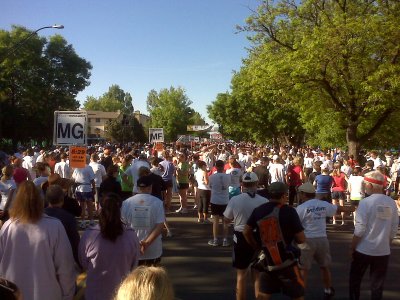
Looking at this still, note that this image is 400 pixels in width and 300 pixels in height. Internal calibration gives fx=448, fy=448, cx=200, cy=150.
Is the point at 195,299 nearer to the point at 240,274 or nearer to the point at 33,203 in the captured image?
the point at 240,274

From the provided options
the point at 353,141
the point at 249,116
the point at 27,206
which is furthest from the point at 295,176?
the point at 249,116

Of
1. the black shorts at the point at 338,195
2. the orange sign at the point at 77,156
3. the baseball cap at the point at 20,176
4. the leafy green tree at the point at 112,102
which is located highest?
the leafy green tree at the point at 112,102

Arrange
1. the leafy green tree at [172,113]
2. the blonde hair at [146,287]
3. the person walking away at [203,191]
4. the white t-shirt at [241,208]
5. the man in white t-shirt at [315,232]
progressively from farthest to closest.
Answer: the leafy green tree at [172,113], the person walking away at [203,191], the white t-shirt at [241,208], the man in white t-shirt at [315,232], the blonde hair at [146,287]

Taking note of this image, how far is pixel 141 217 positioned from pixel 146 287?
329cm

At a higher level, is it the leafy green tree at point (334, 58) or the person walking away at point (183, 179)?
the leafy green tree at point (334, 58)

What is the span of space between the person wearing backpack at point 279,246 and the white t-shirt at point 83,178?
710 centimetres

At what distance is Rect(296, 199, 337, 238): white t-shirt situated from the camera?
595 cm

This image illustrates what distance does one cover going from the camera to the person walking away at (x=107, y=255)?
3.86 meters

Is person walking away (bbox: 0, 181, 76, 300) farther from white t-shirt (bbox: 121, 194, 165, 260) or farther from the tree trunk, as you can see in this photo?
the tree trunk

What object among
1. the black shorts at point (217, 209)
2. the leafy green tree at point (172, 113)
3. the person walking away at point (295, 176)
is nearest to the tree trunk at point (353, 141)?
the person walking away at point (295, 176)

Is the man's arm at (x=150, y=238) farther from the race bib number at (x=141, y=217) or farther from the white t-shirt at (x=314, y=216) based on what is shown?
the white t-shirt at (x=314, y=216)

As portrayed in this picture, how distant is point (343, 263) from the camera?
8.14 m

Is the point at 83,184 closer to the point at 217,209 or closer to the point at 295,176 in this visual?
the point at 217,209

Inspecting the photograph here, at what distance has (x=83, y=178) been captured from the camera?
11.0 m
